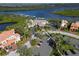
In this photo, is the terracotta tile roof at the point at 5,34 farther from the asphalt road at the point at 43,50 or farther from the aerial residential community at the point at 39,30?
the asphalt road at the point at 43,50

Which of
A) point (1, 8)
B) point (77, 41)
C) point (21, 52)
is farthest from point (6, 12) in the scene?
point (77, 41)

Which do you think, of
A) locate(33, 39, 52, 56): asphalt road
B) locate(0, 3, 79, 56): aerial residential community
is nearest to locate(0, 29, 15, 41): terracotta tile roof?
locate(0, 3, 79, 56): aerial residential community

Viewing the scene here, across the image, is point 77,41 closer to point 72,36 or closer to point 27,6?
point 72,36

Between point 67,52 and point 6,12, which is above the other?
point 6,12

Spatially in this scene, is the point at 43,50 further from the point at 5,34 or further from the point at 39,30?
the point at 5,34

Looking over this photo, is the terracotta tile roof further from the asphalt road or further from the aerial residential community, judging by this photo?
the asphalt road

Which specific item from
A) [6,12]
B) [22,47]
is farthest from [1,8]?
[22,47]

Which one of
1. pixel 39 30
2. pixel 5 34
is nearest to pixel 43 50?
pixel 39 30

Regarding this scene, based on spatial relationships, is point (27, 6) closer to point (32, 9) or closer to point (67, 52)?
point (32, 9)
